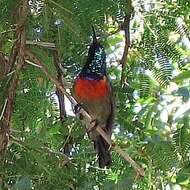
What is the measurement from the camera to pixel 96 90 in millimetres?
2475

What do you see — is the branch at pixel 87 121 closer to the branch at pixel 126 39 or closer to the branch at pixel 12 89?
the branch at pixel 12 89

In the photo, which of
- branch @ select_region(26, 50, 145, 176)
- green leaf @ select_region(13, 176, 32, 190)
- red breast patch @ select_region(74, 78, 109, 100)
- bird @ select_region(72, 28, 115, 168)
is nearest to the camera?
branch @ select_region(26, 50, 145, 176)

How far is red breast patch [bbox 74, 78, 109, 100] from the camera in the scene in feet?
7.95

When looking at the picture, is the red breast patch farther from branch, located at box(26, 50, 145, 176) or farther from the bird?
branch, located at box(26, 50, 145, 176)

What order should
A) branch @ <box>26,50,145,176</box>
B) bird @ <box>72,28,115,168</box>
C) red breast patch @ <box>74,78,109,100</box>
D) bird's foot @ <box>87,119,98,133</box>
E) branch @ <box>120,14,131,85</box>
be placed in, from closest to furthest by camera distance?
branch @ <box>26,50,145,176</box> < branch @ <box>120,14,131,85</box> < bird's foot @ <box>87,119,98,133</box> < bird @ <box>72,28,115,168</box> < red breast patch @ <box>74,78,109,100</box>

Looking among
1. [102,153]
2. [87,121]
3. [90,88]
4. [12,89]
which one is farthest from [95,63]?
[12,89]

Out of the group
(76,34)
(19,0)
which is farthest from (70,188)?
(19,0)

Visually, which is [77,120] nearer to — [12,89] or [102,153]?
[102,153]

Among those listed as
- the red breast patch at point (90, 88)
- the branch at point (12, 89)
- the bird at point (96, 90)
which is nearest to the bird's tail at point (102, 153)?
the bird at point (96, 90)

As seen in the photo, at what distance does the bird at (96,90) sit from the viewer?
2.31 metres

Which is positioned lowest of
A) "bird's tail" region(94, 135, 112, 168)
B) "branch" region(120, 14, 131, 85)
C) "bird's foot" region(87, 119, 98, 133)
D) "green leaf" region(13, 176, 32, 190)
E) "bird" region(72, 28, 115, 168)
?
"bird's tail" region(94, 135, 112, 168)

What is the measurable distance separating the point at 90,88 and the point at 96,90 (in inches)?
1.2

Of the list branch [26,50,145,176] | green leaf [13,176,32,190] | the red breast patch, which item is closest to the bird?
the red breast patch

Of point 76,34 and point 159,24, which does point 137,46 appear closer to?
point 159,24
